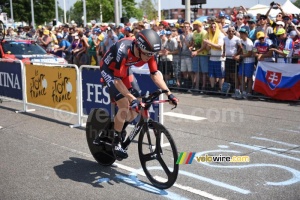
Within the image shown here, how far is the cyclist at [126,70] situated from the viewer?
15.6ft

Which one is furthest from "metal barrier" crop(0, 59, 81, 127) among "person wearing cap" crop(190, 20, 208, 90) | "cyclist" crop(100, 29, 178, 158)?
"person wearing cap" crop(190, 20, 208, 90)

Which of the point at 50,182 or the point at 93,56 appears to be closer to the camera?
the point at 50,182

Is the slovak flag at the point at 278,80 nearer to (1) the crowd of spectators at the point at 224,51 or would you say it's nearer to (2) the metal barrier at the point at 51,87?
(1) the crowd of spectators at the point at 224,51

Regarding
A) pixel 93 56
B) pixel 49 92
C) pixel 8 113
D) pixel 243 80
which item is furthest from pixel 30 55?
pixel 243 80

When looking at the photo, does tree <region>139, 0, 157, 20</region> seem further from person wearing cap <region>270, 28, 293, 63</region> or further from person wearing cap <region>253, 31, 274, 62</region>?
person wearing cap <region>253, 31, 274, 62</region>

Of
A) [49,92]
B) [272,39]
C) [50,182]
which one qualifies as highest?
[272,39]

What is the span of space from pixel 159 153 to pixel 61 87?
444 centimetres

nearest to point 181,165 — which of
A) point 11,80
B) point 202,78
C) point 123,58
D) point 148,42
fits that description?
point 123,58

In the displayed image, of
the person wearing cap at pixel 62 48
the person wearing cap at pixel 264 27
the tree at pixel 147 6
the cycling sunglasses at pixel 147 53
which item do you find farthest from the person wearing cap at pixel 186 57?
the tree at pixel 147 6

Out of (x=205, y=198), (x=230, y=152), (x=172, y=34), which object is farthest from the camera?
(x=172, y=34)

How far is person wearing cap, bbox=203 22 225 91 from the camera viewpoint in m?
12.0

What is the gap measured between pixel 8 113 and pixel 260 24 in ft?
26.6

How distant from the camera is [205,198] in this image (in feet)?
15.3

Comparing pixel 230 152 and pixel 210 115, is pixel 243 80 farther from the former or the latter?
pixel 230 152
